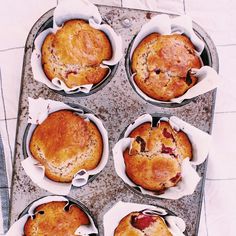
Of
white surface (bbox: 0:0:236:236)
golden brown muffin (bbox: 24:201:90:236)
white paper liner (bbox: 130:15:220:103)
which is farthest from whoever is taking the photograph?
white surface (bbox: 0:0:236:236)

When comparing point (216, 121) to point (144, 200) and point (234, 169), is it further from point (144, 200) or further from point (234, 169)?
point (144, 200)

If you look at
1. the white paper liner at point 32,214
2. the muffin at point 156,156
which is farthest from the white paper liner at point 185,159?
the white paper liner at point 32,214

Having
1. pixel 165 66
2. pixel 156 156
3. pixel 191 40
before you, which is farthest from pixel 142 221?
pixel 191 40

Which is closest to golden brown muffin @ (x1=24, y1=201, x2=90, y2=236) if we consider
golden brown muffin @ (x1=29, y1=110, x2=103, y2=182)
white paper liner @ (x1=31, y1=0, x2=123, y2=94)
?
golden brown muffin @ (x1=29, y1=110, x2=103, y2=182)

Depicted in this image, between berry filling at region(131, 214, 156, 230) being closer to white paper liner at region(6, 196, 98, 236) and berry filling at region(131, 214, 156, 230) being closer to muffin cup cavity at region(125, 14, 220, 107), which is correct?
white paper liner at region(6, 196, 98, 236)

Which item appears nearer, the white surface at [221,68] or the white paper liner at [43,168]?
the white paper liner at [43,168]

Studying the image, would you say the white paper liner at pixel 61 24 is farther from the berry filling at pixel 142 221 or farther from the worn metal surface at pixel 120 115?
the berry filling at pixel 142 221
